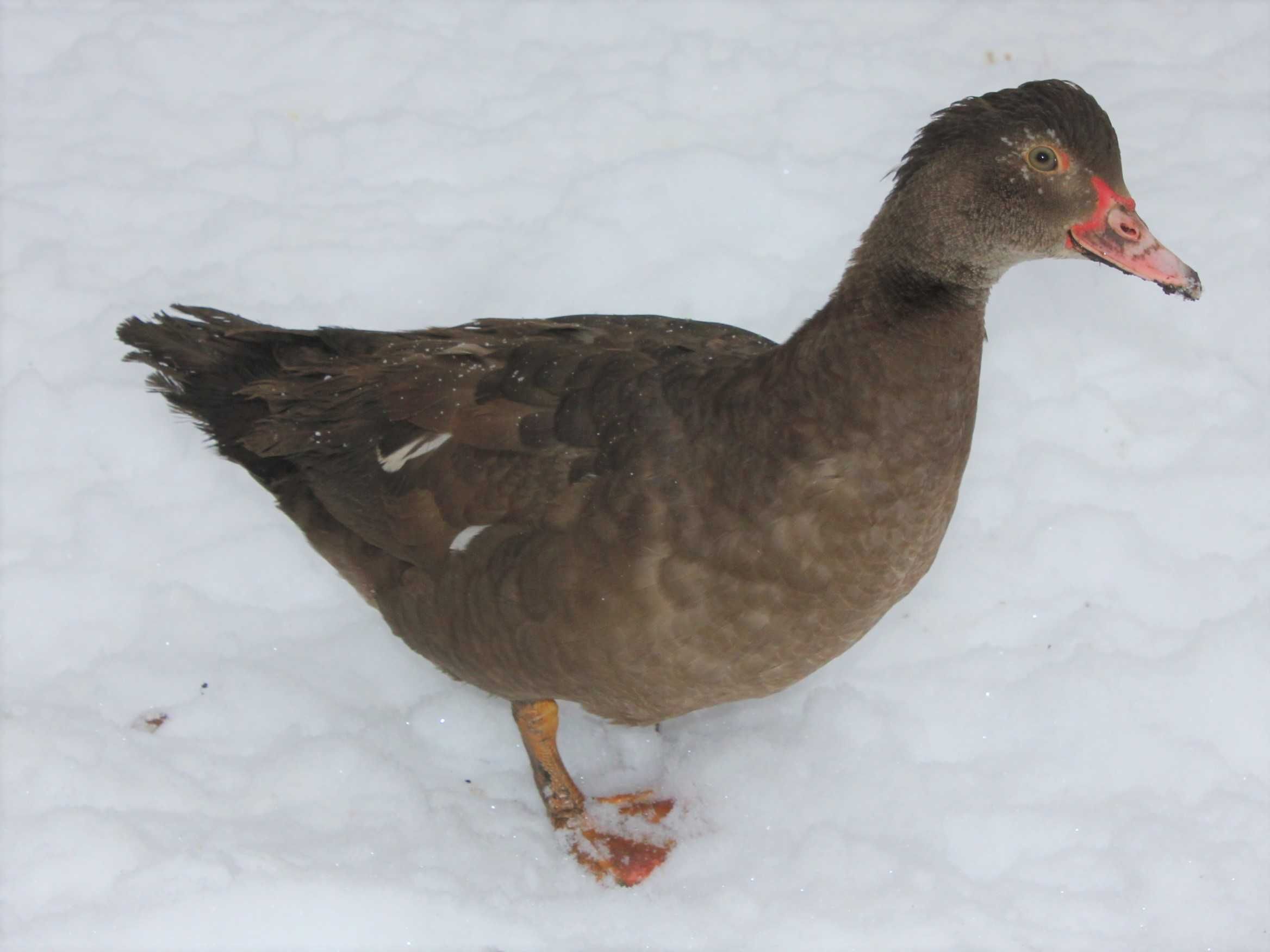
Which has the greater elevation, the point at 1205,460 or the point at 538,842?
the point at 1205,460

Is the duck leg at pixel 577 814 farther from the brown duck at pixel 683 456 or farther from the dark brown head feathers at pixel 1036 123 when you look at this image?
the dark brown head feathers at pixel 1036 123

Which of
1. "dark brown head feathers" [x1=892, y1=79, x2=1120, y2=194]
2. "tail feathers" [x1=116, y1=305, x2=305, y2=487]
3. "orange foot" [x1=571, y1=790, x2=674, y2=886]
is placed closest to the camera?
"dark brown head feathers" [x1=892, y1=79, x2=1120, y2=194]

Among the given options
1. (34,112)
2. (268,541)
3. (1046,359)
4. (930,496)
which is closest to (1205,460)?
(1046,359)

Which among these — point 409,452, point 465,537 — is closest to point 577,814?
point 465,537

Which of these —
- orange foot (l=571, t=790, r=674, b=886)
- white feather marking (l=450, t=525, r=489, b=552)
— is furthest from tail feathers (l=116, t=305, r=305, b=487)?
orange foot (l=571, t=790, r=674, b=886)

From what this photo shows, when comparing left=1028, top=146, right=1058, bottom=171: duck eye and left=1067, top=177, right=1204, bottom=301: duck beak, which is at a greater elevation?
left=1028, top=146, right=1058, bottom=171: duck eye

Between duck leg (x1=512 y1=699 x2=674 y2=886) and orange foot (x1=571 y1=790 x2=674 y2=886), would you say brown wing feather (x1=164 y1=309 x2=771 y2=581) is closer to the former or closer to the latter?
duck leg (x1=512 y1=699 x2=674 y2=886)

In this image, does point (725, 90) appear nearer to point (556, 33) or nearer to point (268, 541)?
point (556, 33)

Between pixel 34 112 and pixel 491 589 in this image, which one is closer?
pixel 491 589
